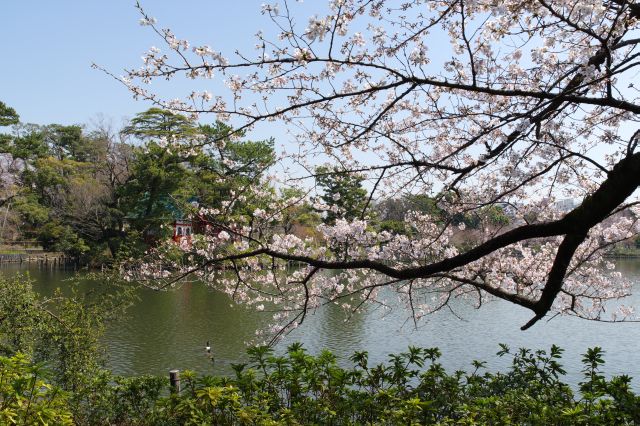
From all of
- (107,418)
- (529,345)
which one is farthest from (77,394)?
(529,345)

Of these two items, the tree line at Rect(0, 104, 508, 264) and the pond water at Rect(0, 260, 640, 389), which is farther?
the tree line at Rect(0, 104, 508, 264)

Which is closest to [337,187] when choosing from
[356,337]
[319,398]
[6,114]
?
[319,398]

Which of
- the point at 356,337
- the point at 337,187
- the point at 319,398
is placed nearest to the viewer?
the point at 319,398

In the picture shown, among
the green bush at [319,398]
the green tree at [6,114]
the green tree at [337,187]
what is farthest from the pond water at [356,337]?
the green tree at [6,114]

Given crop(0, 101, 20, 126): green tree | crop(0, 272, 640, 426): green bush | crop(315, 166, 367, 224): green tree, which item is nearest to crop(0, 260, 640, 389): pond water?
crop(315, 166, 367, 224): green tree

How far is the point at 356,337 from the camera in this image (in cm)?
1080

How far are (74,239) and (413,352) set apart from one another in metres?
25.4

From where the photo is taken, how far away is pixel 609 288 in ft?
20.1

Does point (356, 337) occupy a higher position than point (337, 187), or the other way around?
point (337, 187)

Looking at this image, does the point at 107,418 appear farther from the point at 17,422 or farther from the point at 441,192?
the point at 441,192

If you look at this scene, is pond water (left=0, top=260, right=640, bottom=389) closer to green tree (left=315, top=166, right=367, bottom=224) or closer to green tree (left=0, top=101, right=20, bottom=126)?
green tree (left=315, top=166, right=367, bottom=224)

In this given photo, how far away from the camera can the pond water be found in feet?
28.9

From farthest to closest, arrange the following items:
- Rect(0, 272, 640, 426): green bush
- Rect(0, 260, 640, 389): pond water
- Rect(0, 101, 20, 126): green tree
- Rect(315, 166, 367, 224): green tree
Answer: Rect(0, 101, 20, 126): green tree
Rect(0, 260, 640, 389): pond water
Rect(315, 166, 367, 224): green tree
Rect(0, 272, 640, 426): green bush

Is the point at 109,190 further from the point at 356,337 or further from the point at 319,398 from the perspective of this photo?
the point at 319,398
